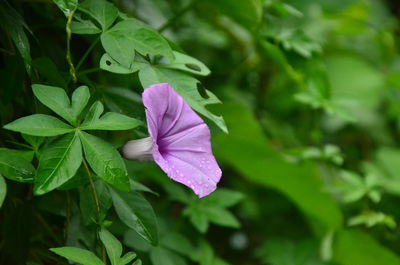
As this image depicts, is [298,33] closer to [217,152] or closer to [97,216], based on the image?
[217,152]

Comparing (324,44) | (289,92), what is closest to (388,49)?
(324,44)

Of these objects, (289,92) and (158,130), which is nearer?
(158,130)

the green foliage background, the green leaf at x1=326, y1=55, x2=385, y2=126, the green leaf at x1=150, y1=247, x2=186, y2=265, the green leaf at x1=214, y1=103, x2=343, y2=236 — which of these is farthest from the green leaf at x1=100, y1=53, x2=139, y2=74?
the green leaf at x1=326, y1=55, x2=385, y2=126

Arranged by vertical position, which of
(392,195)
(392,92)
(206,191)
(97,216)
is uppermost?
(206,191)

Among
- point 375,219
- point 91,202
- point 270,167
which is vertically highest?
point 91,202

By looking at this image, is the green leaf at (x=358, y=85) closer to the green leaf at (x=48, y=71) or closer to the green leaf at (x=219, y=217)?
the green leaf at (x=219, y=217)

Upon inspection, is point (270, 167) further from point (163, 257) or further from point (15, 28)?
point (15, 28)

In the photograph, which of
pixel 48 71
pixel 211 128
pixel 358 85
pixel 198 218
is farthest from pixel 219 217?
pixel 358 85
